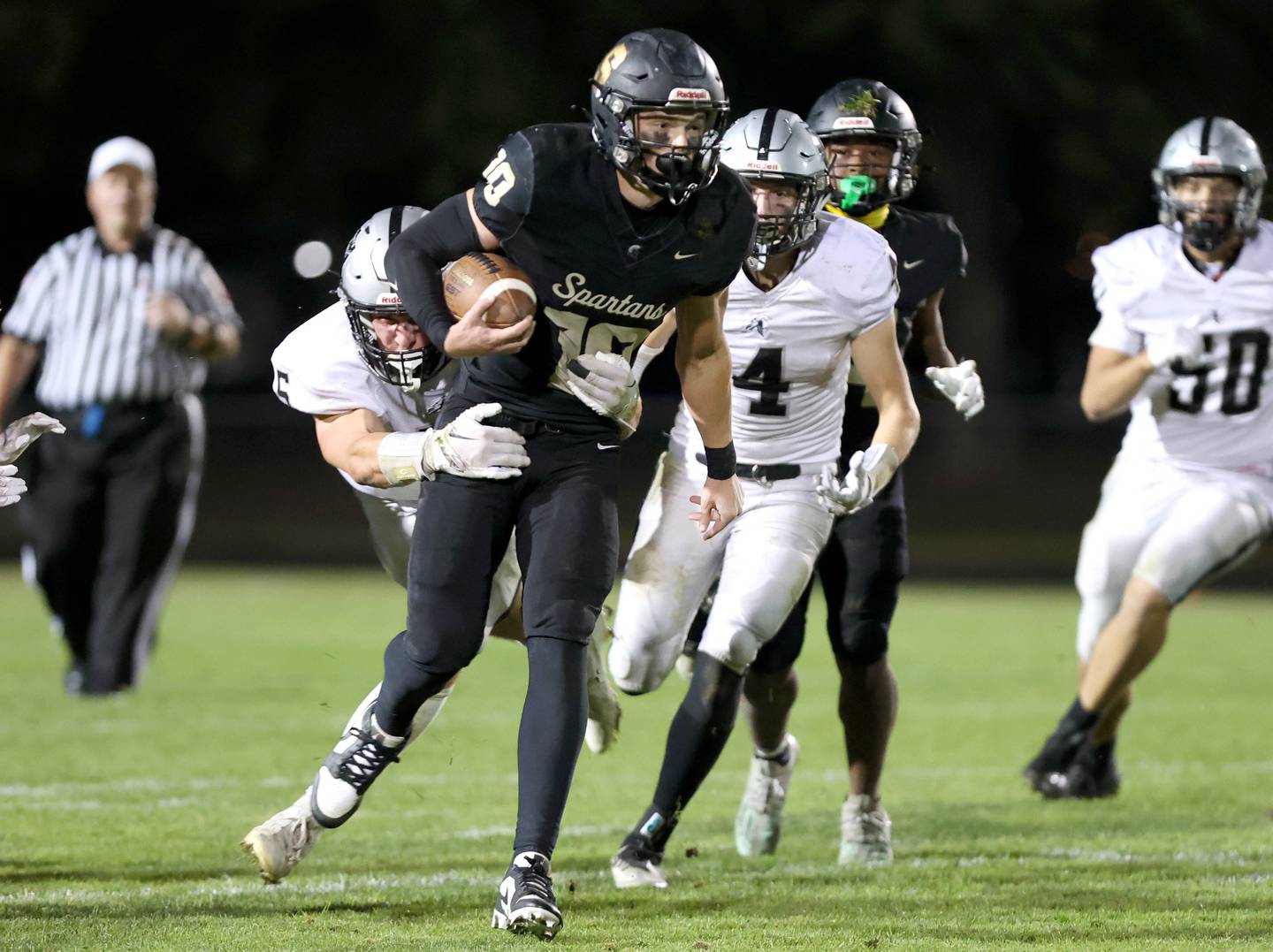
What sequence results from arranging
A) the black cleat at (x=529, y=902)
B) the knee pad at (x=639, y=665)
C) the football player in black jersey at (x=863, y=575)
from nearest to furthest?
the black cleat at (x=529, y=902) → the knee pad at (x=639, y=665) → the football player in black jersey at (x=863, y=575)

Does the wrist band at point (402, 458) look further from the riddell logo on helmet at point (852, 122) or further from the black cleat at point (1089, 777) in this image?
the black cleat at point (1089, 777)

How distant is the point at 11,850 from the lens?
15.3 ft

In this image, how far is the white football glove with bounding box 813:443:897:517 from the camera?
438 cm

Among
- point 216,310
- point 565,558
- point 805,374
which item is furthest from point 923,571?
point 565,558

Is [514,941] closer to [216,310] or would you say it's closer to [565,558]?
[565,558]

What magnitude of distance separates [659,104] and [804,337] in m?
1.05

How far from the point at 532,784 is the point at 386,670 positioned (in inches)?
18.9

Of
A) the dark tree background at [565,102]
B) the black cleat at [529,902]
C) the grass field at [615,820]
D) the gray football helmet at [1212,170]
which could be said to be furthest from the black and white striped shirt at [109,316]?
the dark tree background at [565,102]

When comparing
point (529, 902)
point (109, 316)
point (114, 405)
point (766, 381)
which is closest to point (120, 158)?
point (109, 316)

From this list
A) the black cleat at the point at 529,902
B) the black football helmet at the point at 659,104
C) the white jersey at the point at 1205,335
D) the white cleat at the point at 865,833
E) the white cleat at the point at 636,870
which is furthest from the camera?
the white jersey at the point at 1205,335

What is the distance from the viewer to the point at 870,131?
4855 millimetres

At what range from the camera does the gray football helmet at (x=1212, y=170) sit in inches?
215

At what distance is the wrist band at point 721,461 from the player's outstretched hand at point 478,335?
0.66 m

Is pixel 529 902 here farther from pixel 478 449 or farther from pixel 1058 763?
pixel 1058 763
